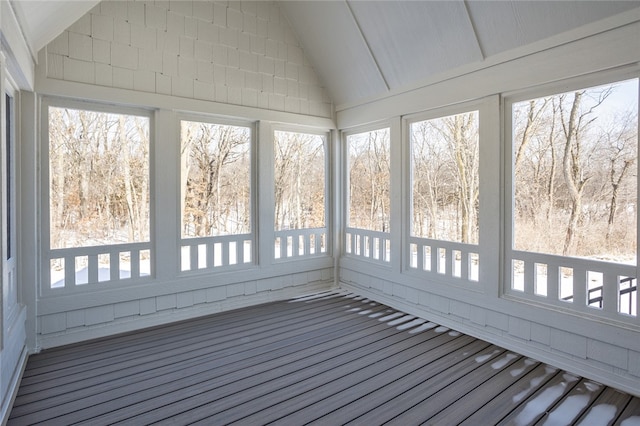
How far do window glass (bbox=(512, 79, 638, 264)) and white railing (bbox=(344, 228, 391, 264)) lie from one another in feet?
5.32

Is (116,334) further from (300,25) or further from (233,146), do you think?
(300,25)

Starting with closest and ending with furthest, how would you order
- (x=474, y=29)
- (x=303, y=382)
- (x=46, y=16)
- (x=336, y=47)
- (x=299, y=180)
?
(x=303, y=382), (x=46, y=16), (x=474, y=29), (x=336, y=47), (x=299, y=180)

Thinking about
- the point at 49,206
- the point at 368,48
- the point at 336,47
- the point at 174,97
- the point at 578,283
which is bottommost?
the point at 578,283

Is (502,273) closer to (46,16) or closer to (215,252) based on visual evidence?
(215,252)

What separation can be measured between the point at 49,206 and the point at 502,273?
4109 mm

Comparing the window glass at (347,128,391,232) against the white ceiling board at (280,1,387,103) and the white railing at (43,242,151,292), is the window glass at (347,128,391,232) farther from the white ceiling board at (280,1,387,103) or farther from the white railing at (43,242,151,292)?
the white railing at (43,242,151,292)

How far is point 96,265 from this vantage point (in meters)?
3.64

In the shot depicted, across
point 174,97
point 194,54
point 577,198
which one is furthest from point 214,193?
point 577,198

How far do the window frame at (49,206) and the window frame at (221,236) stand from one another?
25 cm

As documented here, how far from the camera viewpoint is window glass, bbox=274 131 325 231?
4.86m

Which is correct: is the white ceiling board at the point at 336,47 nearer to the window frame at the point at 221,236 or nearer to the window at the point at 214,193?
the window frame at the point at 221,236

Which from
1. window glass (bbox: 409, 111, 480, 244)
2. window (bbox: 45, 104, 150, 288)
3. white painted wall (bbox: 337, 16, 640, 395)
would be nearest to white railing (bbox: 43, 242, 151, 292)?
window (bbox: 45, 104, 150, 288)

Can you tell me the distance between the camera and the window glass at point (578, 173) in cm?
271

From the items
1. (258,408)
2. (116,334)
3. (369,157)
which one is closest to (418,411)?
(258,408)
